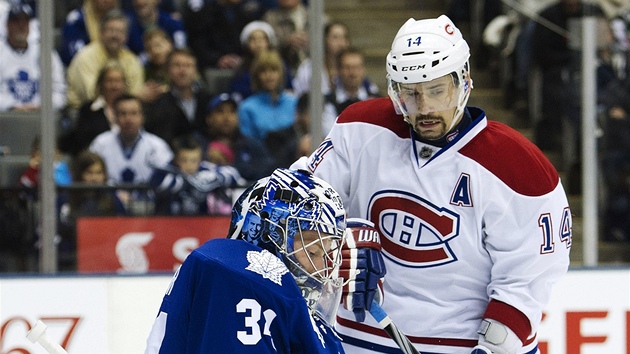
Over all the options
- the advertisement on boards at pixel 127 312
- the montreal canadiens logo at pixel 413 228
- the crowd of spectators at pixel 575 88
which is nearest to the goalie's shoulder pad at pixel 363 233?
the montreal canadiens logo at pixel 413 228

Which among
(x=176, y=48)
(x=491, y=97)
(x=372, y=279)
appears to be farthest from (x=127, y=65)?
(x=372, y=279)

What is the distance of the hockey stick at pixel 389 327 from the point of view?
2.12 meters

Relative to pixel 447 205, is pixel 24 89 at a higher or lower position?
higher

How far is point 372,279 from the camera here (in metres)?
2.07

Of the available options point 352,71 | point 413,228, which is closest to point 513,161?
point 413,228

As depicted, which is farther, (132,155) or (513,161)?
(132,155)

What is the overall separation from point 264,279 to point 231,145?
2751 mm

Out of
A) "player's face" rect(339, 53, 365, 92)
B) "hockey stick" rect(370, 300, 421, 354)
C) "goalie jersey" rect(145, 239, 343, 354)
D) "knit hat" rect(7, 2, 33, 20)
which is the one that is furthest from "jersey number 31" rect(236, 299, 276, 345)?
"knit hat" rect(7, 2, 33, 20)

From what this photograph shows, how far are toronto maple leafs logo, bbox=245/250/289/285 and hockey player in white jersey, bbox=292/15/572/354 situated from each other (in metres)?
0.63

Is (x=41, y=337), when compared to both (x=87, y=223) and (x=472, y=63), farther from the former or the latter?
(x=472, y=63)

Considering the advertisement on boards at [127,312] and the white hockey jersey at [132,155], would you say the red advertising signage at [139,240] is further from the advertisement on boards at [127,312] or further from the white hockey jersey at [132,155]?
the advertisement on boards at [127,312]

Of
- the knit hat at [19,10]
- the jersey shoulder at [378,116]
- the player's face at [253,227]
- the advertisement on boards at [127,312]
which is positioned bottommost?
the advertisement on boards at [127,312]

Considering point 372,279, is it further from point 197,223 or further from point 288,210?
point 197,223

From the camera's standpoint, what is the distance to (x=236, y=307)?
1.38 meters
